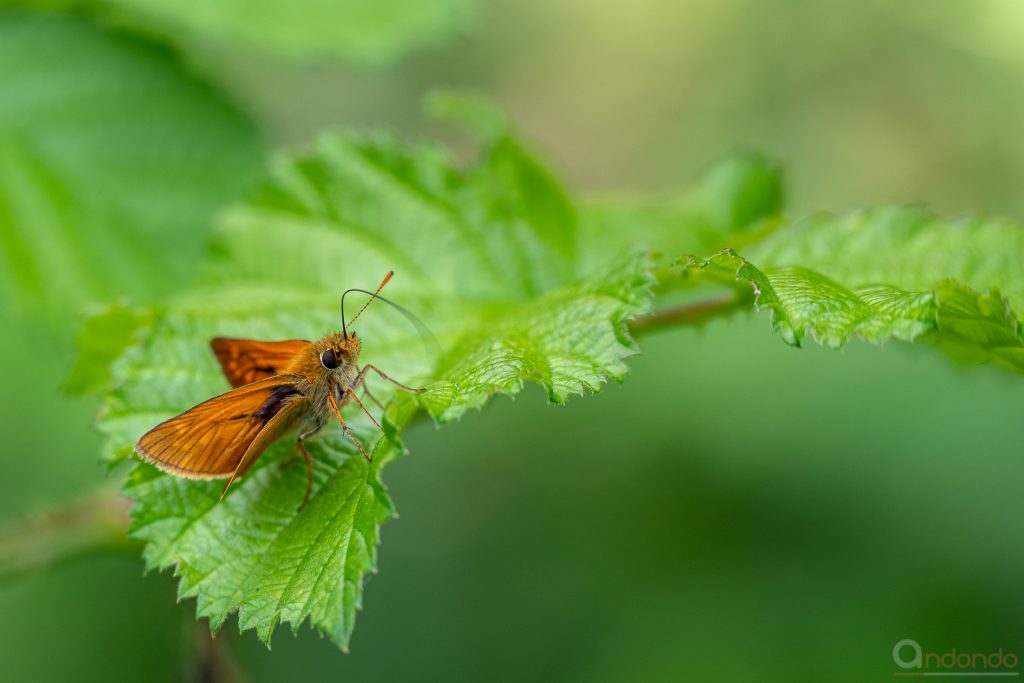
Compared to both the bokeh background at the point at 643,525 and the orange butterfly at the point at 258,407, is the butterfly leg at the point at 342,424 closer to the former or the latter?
the orange butterfly at the point at 258,407

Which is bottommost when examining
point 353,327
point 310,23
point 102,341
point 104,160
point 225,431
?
point 225,431

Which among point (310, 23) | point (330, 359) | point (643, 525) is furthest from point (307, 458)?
point (643, 525)

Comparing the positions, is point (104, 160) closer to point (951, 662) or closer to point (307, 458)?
point (307, 458)

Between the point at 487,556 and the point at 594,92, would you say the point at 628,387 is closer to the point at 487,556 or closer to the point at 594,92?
the point at 487,556

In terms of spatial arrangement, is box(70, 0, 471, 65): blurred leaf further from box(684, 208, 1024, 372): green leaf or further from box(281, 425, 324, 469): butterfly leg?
box(684, 208, 1024, 372): green leaf

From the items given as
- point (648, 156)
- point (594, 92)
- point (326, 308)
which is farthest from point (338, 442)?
point (594, 92)

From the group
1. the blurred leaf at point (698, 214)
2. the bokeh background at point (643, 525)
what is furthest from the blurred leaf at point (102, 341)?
the blurred leaf at point (698, 214)
